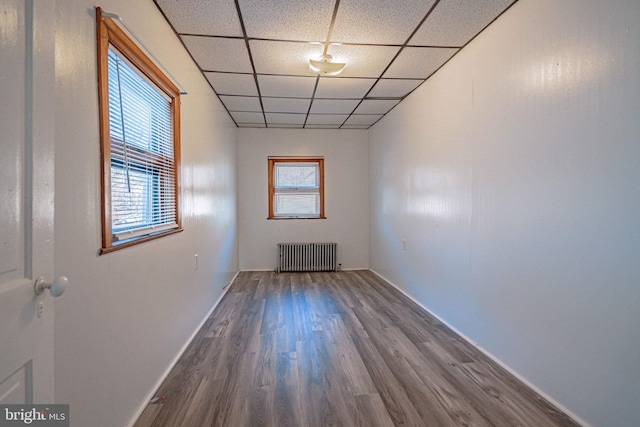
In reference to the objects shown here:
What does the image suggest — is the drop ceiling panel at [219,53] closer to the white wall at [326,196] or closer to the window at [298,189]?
the white wall at [326,196]

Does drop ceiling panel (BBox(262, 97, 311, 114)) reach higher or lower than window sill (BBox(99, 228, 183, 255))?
higher

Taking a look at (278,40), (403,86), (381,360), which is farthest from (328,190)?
(381,360)

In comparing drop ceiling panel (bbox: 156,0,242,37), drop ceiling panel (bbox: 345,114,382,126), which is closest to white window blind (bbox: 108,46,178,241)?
drop ceiling panel (bbox: 156,0,242,37)

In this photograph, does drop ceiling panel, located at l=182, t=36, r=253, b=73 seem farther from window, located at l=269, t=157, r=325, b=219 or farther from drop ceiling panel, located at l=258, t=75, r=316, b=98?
window, located at l=269, t=157, r=325, b=219

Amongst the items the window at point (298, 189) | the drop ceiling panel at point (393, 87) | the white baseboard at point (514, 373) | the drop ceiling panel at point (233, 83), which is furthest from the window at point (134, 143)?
the window at point (298, 189)

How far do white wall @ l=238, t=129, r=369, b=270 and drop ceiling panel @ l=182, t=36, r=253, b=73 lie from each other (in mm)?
2141

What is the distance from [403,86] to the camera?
3162 mm

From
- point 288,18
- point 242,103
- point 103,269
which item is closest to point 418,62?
point 288,18

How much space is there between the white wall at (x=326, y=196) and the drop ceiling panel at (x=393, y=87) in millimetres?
1629

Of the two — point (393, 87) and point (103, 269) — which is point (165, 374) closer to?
point (103, 269)

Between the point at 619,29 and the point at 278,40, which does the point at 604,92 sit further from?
the point at 278,40

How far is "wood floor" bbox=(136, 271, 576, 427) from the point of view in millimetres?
1539

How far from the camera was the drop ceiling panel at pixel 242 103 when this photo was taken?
3448mm

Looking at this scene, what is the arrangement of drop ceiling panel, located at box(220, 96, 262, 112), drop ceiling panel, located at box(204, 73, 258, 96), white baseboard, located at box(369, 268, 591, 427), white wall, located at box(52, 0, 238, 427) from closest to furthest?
white wall, located at box(52, 0, 238, 427) < white baseboard, located at box(369, 268, 591, 427) < drop ceiling panel, located at box(204, 73, 258, 96) < drop ceiling panel, located at box(220, 96, 262, 112)
